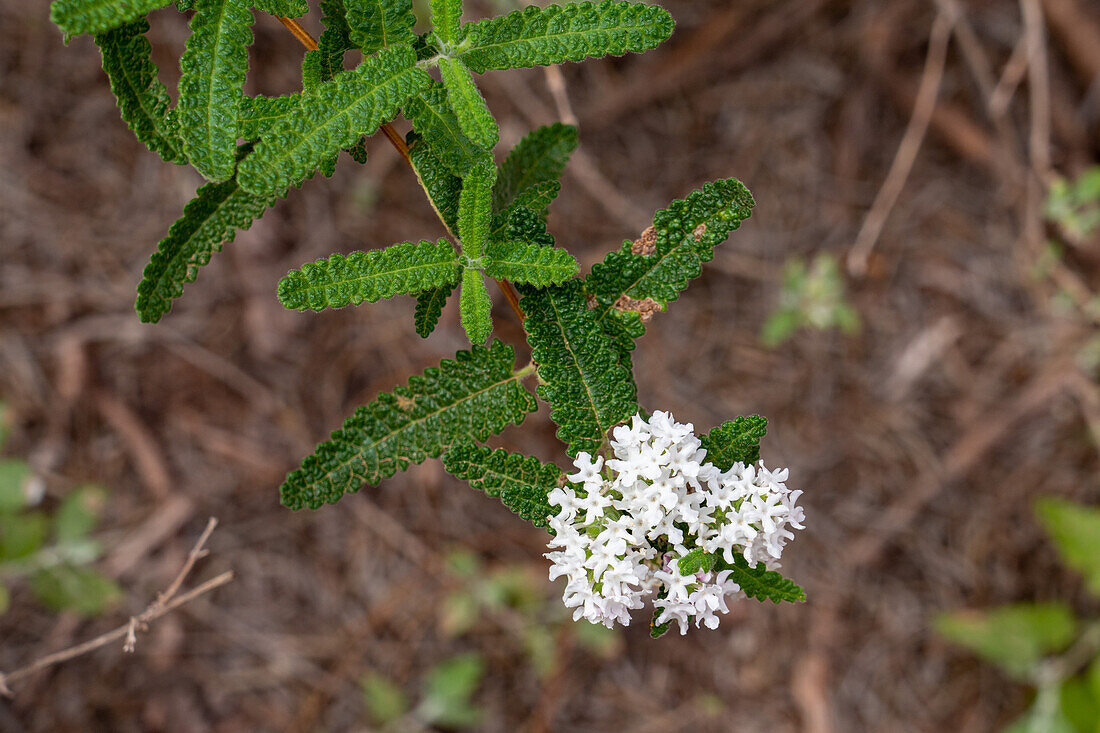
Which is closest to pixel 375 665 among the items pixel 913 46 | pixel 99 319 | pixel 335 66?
pixel 99 319

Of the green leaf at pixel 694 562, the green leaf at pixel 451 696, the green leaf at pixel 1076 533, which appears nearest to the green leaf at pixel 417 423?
the green leaf at pixel 694 562

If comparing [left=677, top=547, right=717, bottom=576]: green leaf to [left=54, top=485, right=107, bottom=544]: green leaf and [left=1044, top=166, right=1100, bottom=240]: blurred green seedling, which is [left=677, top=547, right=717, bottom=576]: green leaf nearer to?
[left=1044, top=166, right=1100, bottom=240]: blurred green seedling

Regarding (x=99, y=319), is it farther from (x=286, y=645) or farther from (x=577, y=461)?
(x=577, y=461)

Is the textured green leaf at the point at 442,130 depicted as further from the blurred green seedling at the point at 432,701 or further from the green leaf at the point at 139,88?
the blurred green seedling at the point at 432,701

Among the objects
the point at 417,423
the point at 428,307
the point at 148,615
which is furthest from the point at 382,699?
the point at 428,307

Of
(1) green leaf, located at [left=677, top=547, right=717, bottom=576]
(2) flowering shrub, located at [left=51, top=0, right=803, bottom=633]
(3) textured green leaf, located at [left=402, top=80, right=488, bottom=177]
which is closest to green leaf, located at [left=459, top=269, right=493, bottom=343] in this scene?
(2) flowering shrub, located at [left=51, top=0, right=803, bottom=633]
